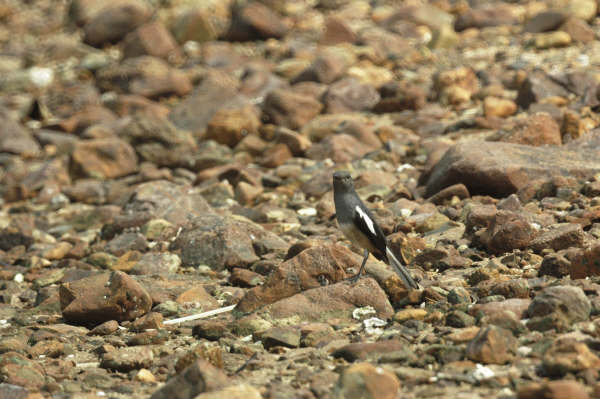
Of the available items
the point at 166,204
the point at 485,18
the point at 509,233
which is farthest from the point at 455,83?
the point at 509,233

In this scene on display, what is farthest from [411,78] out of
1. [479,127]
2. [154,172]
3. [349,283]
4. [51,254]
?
[349,283]

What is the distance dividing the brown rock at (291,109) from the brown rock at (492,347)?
9.00 meters

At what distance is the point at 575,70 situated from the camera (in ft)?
40.6

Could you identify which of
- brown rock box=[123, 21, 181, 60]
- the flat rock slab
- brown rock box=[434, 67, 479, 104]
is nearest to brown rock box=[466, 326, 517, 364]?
the flat rock slab

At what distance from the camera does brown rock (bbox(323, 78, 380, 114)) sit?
13.5m

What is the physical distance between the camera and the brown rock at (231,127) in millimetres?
13000

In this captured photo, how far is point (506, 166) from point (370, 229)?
2.65m

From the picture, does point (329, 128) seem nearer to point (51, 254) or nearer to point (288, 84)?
point (288, 84)

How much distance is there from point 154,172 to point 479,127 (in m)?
4.59

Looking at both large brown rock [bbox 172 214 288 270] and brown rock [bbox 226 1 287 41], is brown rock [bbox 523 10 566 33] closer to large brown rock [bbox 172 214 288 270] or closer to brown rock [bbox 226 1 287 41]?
brown rock [bbox 226 1 287 41]

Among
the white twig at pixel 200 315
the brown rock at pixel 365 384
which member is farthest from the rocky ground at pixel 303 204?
the white twig at pixel 200 315

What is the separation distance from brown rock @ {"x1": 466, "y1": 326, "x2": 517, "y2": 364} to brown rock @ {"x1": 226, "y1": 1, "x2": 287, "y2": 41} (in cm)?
1554

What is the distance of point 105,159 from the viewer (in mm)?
12711

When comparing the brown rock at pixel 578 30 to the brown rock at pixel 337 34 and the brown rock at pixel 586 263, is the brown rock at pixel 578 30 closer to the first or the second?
the brown rock at pixel 337 34
